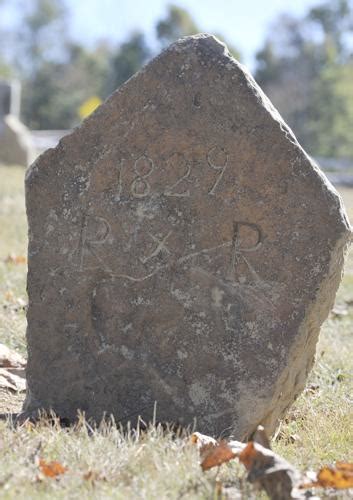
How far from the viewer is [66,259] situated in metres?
4.78

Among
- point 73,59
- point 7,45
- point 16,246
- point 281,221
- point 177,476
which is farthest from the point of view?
point 7,45

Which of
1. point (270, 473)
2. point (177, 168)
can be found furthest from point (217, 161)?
point (270, 473)

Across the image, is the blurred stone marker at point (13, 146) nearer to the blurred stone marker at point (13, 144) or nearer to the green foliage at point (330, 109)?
the blurred stone marker at point (13, 144)

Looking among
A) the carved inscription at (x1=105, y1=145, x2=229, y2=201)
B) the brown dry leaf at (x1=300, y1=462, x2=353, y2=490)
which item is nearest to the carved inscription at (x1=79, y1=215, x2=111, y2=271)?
the carved inscription at (x1=105, y1=145, x2=229, y2=201)

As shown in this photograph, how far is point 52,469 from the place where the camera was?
3.68 metres

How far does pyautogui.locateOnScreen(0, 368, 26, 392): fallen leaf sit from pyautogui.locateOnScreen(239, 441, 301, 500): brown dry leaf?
6.47ft

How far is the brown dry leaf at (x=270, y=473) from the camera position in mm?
3641

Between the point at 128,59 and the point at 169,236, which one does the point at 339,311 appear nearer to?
the point at 169,236

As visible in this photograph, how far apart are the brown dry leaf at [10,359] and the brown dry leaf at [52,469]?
2.08 m

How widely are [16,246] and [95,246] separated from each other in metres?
5.94

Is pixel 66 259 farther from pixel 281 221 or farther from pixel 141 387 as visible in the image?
pixel 281 221

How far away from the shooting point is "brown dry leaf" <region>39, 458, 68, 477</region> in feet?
12.0

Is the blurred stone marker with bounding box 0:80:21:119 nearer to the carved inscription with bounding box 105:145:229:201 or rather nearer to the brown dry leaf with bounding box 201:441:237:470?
the carved inscription with bounding box 105:145:229:201

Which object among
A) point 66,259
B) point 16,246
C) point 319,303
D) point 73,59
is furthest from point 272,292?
point 73,59
